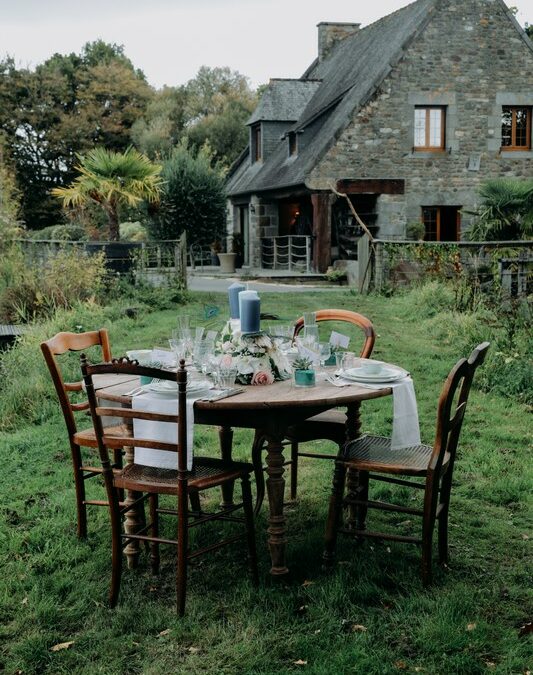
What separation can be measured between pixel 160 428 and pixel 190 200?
2011 cm

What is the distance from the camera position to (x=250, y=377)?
14.3ft

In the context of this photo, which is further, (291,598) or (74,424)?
(74,424)

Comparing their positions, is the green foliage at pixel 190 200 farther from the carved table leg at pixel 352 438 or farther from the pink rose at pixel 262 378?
the pink rose at pixel 262 378

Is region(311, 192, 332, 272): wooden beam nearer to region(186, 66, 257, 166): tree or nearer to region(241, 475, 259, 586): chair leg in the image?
region(186, 66, 257, 166): tree

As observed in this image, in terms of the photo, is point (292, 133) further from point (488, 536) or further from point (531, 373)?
point (488, 536)

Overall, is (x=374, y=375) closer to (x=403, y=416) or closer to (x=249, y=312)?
(x=403, y=416)

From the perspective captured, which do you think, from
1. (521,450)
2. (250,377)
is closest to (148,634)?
(250,377)

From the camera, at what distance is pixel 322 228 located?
21047 mm

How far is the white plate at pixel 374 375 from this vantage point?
4316mm

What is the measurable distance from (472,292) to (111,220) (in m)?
7.80

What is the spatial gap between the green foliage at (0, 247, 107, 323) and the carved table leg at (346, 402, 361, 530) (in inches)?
307

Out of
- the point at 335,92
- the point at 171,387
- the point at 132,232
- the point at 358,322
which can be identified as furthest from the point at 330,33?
the point at 171,387

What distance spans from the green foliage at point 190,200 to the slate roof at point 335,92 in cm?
155

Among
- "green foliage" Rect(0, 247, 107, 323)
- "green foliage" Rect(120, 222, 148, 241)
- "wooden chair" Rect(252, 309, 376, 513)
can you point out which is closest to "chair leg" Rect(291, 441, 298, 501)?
"wooden chair" Rect(252, 309, 376, 513)
